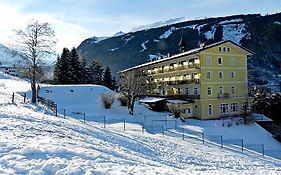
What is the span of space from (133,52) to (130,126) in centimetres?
14538

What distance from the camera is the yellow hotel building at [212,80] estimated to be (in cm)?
4503

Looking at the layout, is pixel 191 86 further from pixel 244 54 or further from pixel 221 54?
pixel 244 54

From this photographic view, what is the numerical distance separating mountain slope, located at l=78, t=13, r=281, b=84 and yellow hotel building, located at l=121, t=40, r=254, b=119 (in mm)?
100806

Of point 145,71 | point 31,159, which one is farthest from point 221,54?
point 31,159

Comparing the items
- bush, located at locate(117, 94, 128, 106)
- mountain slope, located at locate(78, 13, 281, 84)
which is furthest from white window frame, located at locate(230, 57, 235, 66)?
mountain slope, located at locate(78, 13, 281, 84)

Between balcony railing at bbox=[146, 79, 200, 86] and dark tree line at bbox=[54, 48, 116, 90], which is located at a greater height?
dark tree line at bbox=[54, 48, 116, 90]

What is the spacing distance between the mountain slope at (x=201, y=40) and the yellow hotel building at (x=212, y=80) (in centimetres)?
10081

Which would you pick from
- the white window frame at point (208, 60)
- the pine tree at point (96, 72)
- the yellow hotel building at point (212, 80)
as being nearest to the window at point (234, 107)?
the yellow hotel building at point (212, 80)

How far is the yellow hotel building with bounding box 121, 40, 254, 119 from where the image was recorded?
45031 millimetres

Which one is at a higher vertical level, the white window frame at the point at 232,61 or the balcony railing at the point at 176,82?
the white window frame at the point at 232,61

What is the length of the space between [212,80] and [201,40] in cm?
13022

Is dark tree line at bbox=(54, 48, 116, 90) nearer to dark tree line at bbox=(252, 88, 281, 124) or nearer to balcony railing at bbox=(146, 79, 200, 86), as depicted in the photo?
balcony railing at bbox=(146, 79, 200, 86)

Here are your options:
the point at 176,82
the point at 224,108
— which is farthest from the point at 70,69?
the point at 224,108

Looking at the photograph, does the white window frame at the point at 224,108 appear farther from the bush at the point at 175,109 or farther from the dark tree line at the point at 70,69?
the dark tree line at the point at 70,69
